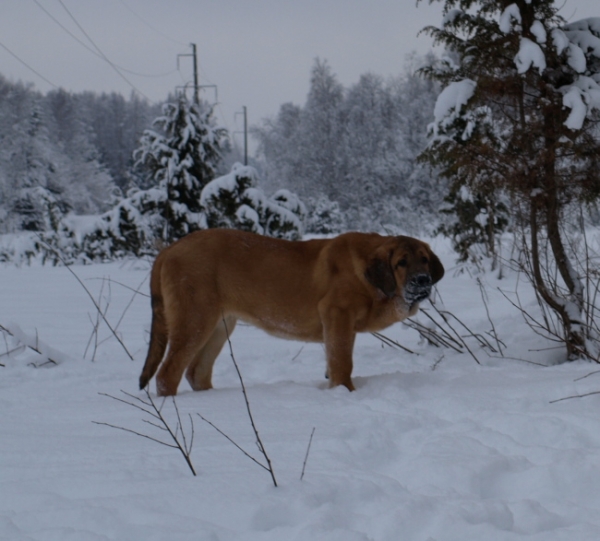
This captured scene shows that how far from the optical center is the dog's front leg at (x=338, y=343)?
4.48 metres

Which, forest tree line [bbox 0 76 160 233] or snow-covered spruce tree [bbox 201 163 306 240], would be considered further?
forest tree line [bbox 0 76 160 233]

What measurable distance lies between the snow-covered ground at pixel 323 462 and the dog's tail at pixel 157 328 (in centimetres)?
36

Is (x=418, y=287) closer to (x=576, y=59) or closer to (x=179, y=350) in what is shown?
(x=179, y=350)

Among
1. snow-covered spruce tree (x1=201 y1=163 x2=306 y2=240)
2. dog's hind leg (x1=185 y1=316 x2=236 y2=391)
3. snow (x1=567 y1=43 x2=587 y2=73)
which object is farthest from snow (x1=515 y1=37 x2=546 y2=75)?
snow-covered spruce tree (x1=201 y1=163 x2=306 y2=240)

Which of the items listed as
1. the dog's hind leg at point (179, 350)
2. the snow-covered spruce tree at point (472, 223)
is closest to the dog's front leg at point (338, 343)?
the dog's hind leg at point (179, 350)

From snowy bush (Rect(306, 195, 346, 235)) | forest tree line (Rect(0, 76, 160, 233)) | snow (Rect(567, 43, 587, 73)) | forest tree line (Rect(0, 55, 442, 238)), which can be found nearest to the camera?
snow (Rect(567, 43, 587, 73))

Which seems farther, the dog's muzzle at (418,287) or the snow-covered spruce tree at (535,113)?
the snow-covered spruce tree at (535,113)

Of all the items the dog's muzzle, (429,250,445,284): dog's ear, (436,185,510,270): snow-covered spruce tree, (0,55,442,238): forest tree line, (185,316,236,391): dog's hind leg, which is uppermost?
(0,55,442,238): forest tree line

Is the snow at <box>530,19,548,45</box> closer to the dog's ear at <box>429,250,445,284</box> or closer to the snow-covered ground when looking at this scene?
the dog's ear at <box>429,250,445,284</box>

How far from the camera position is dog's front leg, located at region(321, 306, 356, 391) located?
4.48 m

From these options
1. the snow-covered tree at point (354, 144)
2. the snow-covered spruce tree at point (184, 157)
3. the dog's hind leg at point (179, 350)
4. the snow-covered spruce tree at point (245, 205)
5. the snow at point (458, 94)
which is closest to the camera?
the dog's hind leg at point (179, 350)

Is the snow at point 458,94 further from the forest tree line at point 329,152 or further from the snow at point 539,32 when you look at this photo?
the forest tree line at point 329,152

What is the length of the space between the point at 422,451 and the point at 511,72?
370 centimetres

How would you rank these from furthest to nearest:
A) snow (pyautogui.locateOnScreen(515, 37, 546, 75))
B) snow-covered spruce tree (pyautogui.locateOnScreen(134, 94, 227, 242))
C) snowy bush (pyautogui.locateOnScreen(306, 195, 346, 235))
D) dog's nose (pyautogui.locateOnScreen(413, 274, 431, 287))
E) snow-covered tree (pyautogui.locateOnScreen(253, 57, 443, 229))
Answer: snow-covered tree (pyautogui.locateOnScreen(253, 57, 443, 229))
snowy bush (pyautogui.locateOnScreen(306, 195, 346, 235))
snow-covered spruce tree (pyautogui.locateOnScreen(134, 94, 227, 242))
snow (pyautogui.locateOnScreen(515, 37, 546, 75))
dog's nose (pyautogui.locateOnScreen(413, 274, 431, 287))
